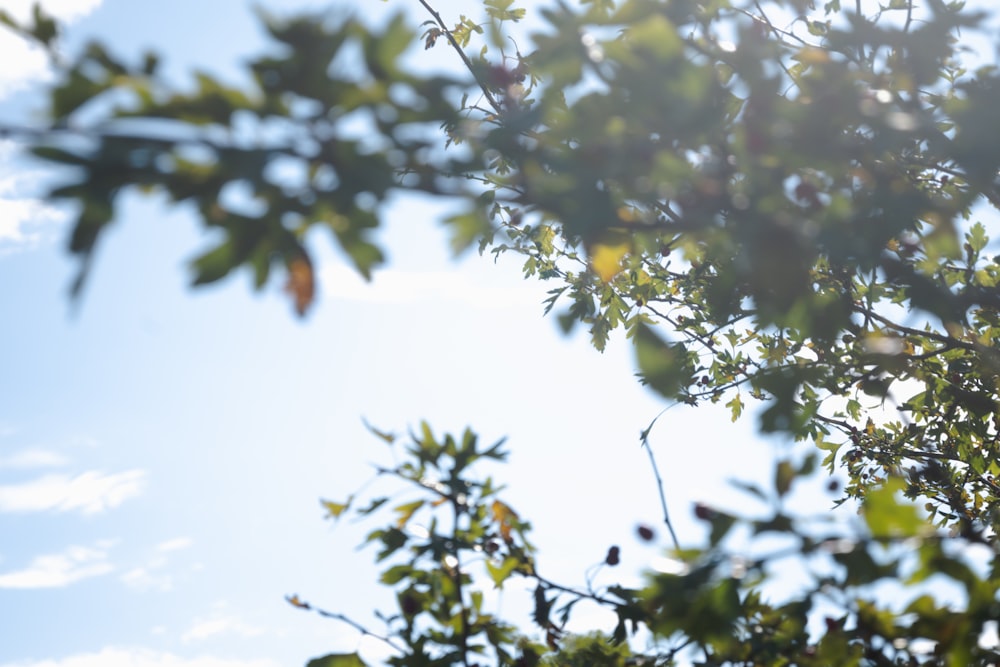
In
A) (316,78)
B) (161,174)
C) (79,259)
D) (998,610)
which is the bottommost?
(998,610)

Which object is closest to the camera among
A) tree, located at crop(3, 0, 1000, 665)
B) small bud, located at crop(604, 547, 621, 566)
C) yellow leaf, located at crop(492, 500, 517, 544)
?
tree, located at crop(3, 0, 1000, 665)

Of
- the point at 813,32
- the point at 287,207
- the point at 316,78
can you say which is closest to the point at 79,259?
the point at 287,207

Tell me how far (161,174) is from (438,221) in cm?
66

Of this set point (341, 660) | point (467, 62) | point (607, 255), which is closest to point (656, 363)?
point (607, 255)

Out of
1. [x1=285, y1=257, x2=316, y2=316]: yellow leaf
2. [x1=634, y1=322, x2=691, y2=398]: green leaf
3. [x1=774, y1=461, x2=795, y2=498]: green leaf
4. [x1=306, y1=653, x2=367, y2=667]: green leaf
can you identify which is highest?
[x1=634, y1=322, x2=691, y2=398]: green leaf

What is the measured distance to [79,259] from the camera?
1.70 metres

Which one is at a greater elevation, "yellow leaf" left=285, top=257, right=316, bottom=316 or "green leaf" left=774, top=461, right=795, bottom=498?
"yellow leaf" left=285, top=257, right=316, bottom=316

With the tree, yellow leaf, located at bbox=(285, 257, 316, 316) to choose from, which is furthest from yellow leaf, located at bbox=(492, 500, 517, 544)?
yellow leaf, located at bbox=(285, 257, 316, 316)

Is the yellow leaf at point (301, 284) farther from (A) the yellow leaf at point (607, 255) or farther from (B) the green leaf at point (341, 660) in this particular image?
(B) the green leaf at point (341, 660)

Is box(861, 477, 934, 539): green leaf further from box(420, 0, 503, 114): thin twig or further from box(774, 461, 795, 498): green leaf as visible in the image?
box(420, 0, 503, 114): thin twig

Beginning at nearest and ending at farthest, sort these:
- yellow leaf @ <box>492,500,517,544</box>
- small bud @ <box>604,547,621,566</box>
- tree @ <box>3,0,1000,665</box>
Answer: tree @ <box>3,0,1000,665</box>, yellow leaf @ <box>492,500,517,544</box>, small bud @ <box>604,547,621,566</box>

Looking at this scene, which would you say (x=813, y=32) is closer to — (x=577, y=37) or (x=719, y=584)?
(x=577, y=37)

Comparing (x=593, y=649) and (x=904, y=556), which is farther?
(x=593, y=649)

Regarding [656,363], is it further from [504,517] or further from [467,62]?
[467,62]
